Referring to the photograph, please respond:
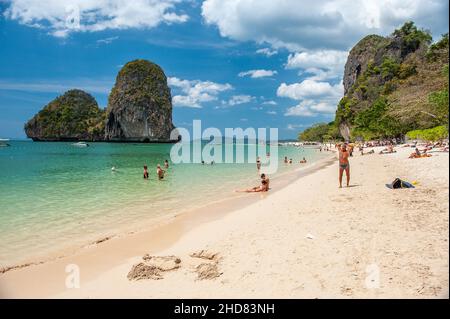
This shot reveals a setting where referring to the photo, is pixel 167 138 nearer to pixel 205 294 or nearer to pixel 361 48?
pixel 361 48

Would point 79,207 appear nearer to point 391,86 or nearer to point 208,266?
point 208,266

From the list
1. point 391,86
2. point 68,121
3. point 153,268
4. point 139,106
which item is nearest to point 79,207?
point 153,268

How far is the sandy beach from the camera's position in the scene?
4.77 m

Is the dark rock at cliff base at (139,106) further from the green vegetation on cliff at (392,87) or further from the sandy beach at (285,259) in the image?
the sandy beach at (285,259)

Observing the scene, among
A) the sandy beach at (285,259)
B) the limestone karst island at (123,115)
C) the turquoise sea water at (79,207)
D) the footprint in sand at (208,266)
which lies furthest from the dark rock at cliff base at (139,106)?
the footprint in sand at (208,266)

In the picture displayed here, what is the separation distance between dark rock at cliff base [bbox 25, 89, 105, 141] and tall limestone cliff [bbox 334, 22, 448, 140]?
11966 centimetres

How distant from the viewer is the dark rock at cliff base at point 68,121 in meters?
169

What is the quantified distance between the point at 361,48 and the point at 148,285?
143 meters

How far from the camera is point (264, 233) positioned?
26.5 ft

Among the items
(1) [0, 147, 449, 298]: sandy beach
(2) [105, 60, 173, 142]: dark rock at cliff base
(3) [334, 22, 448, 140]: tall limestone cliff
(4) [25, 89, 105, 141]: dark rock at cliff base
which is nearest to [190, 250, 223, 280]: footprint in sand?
(1) [0, 147, 449, 298]: sandy beach

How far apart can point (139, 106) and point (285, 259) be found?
511 ft

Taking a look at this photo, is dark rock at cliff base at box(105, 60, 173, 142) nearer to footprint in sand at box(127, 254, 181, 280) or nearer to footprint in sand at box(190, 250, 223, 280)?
footprint in sand at box(190, 250, 223, 280)

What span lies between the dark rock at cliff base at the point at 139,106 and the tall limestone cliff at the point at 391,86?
8227cm
